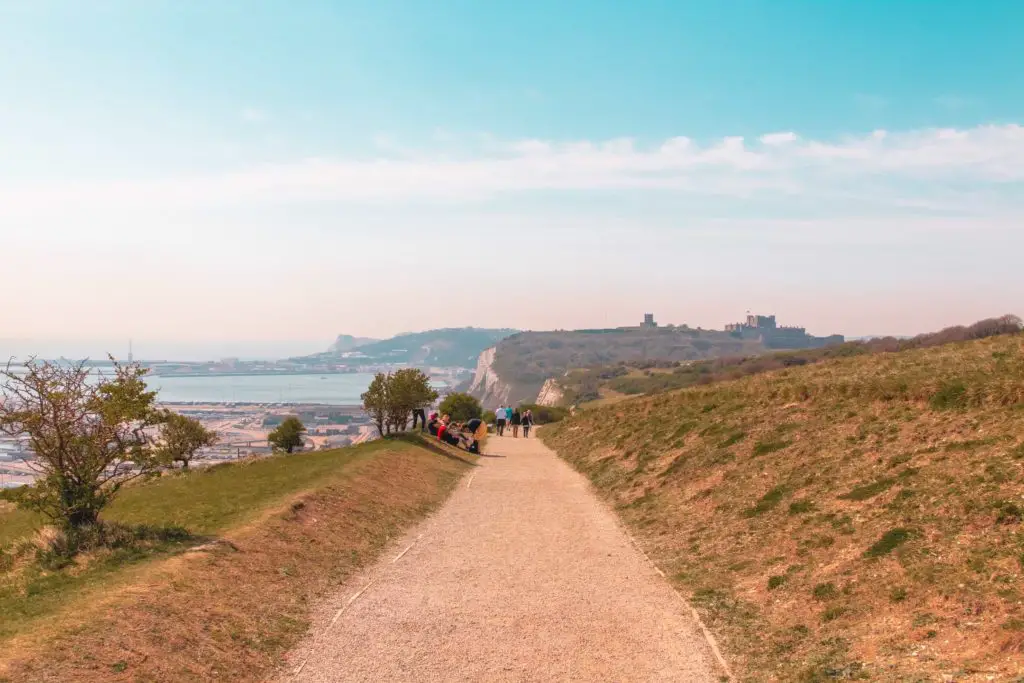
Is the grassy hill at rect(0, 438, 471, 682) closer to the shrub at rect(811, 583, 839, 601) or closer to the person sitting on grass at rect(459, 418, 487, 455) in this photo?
the shrub at rect(811, 583, 839, 601)

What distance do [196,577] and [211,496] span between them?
11199mm

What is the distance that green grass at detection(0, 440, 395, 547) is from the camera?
71.4ft

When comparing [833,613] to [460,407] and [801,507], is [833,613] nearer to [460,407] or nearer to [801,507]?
[801,507]

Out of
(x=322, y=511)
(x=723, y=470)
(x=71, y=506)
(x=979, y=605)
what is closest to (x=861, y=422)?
(x=723, y=470)

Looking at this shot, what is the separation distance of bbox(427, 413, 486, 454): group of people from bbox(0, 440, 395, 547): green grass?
10.9 metres

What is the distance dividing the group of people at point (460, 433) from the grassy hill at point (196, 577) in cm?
1734

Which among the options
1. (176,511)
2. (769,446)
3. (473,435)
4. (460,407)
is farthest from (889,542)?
(460,407)

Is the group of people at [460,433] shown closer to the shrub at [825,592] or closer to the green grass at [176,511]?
the green grass at [176,511]

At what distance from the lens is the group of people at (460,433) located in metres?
47.5

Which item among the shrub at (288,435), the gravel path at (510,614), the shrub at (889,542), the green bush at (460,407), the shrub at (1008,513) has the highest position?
the shrub at (1008,513)

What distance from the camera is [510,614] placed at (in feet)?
52.7

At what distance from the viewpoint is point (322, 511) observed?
2336 cm

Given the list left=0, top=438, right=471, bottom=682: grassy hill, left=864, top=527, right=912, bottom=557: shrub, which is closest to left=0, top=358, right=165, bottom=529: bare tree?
left=0, top=438, right=471, bottom=682: grassy hill

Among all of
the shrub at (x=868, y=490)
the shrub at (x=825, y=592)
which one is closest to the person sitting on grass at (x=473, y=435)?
the shrub at (x=868, y=490)
